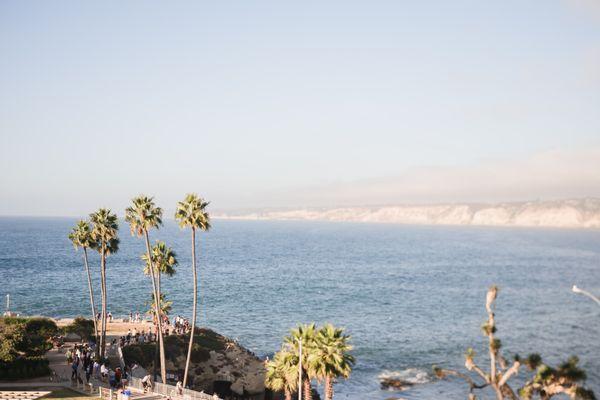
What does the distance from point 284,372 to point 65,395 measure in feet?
44.5

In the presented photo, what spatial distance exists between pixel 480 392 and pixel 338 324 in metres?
30.0

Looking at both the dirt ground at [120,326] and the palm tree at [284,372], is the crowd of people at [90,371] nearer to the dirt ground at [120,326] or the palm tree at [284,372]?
the palm tree at [284,372]

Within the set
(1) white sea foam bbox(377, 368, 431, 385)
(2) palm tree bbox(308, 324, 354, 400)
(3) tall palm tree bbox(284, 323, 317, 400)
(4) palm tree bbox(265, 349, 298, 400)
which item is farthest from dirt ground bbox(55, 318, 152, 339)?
(2) palm tree bbox(308, 324, 354, 400)

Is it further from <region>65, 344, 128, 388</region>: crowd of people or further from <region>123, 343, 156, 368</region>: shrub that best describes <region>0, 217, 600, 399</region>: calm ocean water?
<region>65, 344, 128, 388</region>: crowd of people

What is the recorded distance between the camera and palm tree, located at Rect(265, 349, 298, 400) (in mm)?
30234

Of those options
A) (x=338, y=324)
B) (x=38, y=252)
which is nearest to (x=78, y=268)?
(x=38, y=252)

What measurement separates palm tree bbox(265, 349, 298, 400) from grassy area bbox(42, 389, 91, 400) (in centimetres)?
1112

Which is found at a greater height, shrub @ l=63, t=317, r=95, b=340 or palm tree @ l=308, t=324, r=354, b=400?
palm tree @ l=308, t=324, r=354, b=400

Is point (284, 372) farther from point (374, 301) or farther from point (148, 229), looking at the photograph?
point (374, 301)

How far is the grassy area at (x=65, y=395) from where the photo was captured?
105ft

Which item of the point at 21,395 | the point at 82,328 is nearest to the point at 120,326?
the point at 82,328

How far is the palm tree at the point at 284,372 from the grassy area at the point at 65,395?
11.1 metres

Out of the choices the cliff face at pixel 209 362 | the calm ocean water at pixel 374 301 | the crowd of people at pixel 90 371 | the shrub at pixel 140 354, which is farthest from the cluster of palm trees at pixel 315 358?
the shrub at pixel 140 354

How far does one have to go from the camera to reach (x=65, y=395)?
107ft
